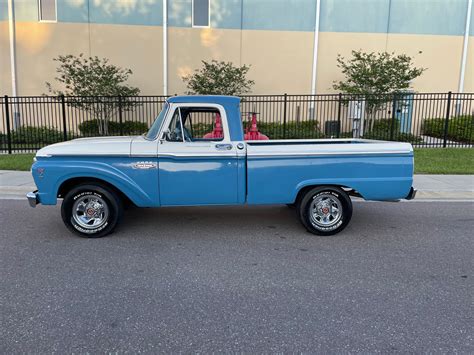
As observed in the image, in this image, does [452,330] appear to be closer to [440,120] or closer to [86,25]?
[440,120]

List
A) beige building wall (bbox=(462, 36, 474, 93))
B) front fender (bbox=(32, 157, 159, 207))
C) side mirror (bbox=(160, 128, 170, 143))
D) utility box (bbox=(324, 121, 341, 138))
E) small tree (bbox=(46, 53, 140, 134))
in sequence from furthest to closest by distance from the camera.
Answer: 1. beige building wall (bbox=(462, 36, 474, 93))
2. utility box (bbox=(324, 121, 341, 138))
3. small tree (bbox=(46, 53, 140, 134))
4. side mirror (bbox=(160, 128, 170, 143))
5. front fender (bbox=(32, 157, 159, 207))

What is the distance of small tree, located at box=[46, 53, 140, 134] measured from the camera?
16.5 m

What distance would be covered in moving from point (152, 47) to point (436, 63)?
13932mm

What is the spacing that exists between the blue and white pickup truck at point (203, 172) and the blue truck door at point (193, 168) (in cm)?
1

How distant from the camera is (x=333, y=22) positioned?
19.0 metres

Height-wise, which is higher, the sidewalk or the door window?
the door window

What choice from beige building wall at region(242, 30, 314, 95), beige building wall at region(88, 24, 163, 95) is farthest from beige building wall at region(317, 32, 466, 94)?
beige building wall at region(88, 24, 163, 95)

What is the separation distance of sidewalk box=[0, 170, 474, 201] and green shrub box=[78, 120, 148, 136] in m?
7.65

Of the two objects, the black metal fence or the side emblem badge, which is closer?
the side emblem badge

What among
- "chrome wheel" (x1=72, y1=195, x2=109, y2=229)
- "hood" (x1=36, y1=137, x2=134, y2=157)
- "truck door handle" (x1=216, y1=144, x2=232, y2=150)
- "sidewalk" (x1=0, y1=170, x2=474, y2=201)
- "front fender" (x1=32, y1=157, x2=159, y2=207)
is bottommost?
"sidewalk" (x1=0, y1=170, x2=474, y2=201)

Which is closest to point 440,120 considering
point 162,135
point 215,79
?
point 215,79

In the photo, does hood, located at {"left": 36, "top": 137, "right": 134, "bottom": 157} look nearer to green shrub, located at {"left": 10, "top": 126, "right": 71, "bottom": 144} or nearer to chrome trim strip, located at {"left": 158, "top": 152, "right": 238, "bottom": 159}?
chrome trim strip, located at {"left": 158, "top": 152, "right": 238, "bottom": 159}

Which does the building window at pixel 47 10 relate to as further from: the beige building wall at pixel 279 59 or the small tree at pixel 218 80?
the beige building wall at pixel 279 59

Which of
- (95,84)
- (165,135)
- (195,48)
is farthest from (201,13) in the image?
(165,135)
